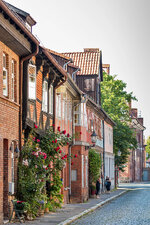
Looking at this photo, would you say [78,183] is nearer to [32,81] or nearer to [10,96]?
[32,81]

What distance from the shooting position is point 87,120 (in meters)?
38.9

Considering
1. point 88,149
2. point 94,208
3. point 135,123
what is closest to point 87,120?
point 88,149

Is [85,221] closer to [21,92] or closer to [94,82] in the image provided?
[21,92]

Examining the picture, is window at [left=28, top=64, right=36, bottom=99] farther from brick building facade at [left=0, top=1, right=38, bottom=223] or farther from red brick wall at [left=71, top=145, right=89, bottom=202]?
red brick wall at [left=71, top=145, right=89, bottom=202]

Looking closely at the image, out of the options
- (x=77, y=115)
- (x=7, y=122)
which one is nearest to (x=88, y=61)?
(x=77, y=115)

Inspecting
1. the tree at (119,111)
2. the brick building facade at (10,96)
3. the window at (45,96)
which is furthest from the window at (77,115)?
the tree at (119,111)

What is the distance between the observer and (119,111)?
62.8m

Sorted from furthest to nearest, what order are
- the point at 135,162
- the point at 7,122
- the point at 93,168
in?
the point at 135,162
the point at 93,168
the point at 7,122

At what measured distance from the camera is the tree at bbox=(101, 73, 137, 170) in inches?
2424

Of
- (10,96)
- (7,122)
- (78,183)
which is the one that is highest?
(10,96)

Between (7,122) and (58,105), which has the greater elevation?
(58,105)

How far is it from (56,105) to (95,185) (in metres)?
14.3

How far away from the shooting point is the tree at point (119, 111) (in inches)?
2424

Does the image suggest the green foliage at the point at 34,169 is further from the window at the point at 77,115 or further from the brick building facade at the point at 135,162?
the brick building facade at the point at 135,162
